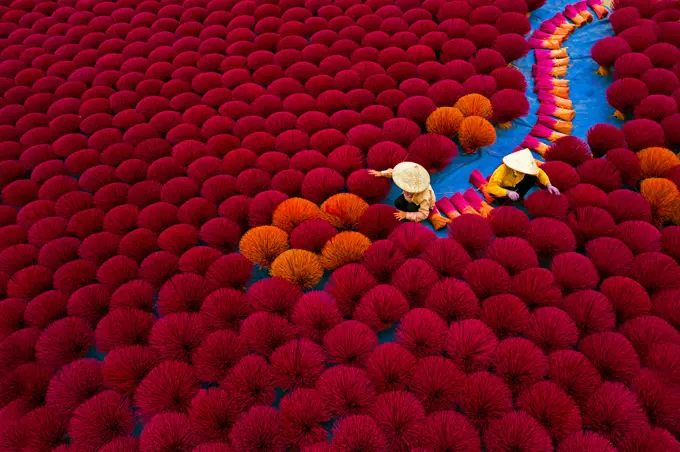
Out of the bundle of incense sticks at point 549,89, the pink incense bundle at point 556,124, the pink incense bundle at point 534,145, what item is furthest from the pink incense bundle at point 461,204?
the pink incense bundle at point 556,124

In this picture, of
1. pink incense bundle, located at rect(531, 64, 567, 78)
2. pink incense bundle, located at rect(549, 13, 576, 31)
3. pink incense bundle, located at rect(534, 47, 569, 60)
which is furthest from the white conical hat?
pink incense bundle, located at rect(549, 13, 576, 31)

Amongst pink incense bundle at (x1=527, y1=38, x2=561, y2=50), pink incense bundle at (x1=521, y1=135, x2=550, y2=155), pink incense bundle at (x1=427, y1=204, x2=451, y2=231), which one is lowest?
pink incense bundle at (x1=427, y1=204, x2=451, y2=231)

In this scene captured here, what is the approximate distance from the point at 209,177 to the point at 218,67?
64cm

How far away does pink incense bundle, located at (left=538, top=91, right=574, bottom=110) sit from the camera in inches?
67.7

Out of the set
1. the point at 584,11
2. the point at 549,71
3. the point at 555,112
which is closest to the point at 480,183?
the point at 555,112

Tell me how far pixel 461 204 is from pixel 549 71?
0.85 meters

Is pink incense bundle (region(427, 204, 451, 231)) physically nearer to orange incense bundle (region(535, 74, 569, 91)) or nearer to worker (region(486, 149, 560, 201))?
worker (region(486, 149, 560, 201))

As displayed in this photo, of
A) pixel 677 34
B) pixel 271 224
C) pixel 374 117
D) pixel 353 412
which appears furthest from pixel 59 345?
pixel 677 34

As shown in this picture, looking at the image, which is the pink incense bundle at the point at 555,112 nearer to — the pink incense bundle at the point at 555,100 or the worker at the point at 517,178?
the pink incense bundle at the point at 555,100

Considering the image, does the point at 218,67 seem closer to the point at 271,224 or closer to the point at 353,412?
the point at 271,224

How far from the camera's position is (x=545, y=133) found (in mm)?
1626

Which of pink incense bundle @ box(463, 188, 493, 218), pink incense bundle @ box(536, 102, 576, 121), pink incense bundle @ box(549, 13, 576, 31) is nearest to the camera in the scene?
pink incense bundle @ box(463, 188, 493, 218)

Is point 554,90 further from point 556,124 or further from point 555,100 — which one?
point 556,124

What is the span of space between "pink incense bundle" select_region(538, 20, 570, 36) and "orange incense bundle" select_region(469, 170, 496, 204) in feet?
3.07
